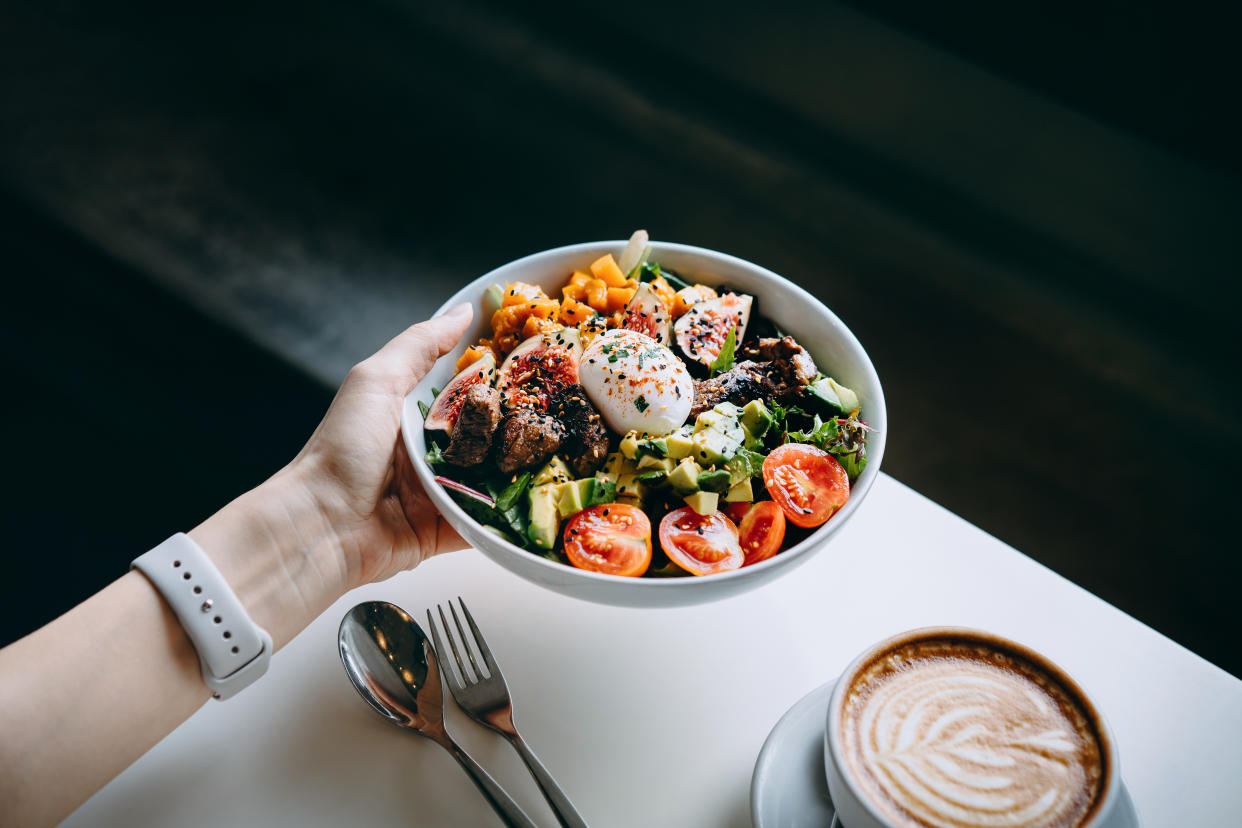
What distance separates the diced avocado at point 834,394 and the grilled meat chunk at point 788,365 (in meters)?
0.02

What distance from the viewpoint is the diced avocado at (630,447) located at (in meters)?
1.33

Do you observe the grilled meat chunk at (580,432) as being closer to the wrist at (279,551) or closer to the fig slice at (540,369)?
the fig slice at (540,369)

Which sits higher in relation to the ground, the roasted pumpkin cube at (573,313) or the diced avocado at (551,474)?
the roasted pumpkin cube at (573,313)

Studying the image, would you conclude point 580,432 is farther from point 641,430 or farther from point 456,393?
point 456,393

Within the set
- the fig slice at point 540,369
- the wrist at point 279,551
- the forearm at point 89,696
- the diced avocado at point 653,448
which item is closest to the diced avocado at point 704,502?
the diced avocado at point 653,448

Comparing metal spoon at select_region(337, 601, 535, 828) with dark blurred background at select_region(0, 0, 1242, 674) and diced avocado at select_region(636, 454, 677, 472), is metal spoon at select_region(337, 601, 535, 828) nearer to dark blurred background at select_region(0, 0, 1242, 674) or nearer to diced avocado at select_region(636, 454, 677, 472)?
diced avocado at select_region(636, 454, 677, 472)

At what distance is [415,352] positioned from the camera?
1429mm

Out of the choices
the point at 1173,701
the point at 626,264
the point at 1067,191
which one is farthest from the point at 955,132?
the point at 1173,701

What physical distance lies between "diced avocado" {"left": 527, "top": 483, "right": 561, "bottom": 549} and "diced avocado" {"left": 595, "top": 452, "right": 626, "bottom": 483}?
8 cm

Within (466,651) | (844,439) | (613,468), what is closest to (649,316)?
(613,468)

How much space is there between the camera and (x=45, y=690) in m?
1.12

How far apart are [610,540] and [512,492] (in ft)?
0.62

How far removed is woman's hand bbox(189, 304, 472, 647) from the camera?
4.36 ft

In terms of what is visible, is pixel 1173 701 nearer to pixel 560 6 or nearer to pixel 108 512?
pixel 108 512
